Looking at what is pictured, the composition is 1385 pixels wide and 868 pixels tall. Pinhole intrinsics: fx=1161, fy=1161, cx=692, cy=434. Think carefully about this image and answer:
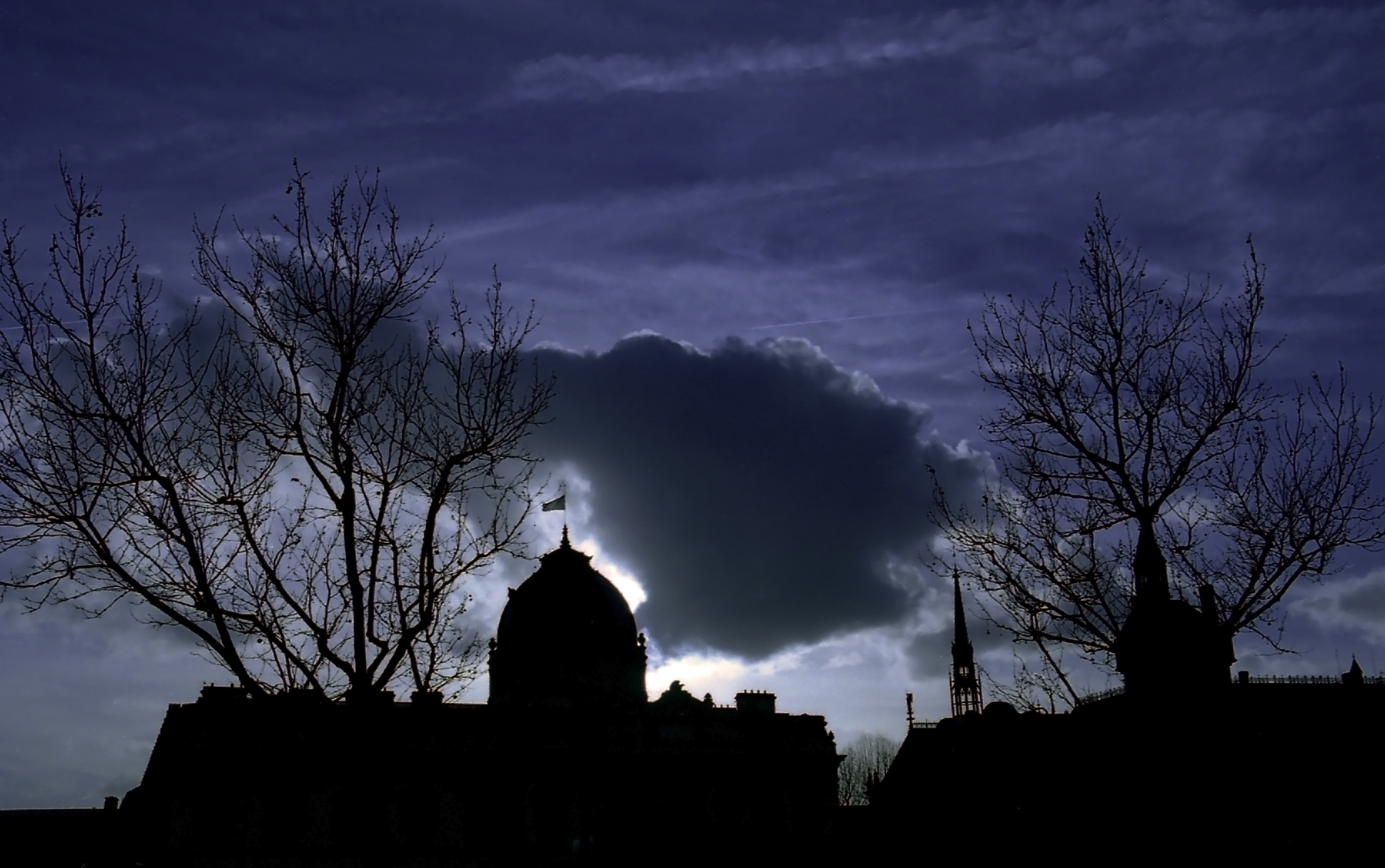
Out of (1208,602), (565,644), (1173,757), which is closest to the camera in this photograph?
(1208,602)

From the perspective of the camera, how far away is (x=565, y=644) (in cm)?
6359

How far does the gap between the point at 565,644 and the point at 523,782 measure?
475 inches

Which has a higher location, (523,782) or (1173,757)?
(523,782)

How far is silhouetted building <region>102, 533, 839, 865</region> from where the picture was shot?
158ft

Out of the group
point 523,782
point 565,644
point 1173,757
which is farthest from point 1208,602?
point 565,644

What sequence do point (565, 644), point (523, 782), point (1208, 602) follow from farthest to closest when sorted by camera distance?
1. point (565, 644)
2. point (523, 782)
3. point (1208, 602)

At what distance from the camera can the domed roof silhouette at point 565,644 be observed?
62.4 m

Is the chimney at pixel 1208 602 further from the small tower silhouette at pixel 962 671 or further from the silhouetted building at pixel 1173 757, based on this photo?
the small tower silhouette at pixel 962 671

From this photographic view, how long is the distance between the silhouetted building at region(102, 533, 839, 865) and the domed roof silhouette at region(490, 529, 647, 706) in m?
0.19

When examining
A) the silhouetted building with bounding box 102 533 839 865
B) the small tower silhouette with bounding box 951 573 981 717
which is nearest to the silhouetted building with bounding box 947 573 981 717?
the small tower silhouette with bounding box 951 573 981 717

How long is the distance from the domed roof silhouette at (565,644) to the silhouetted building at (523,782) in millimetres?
192

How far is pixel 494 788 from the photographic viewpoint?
5181 cm

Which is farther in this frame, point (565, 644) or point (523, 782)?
point (565, 644)

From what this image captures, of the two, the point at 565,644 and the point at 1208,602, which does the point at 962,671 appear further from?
the point at 1208,602
